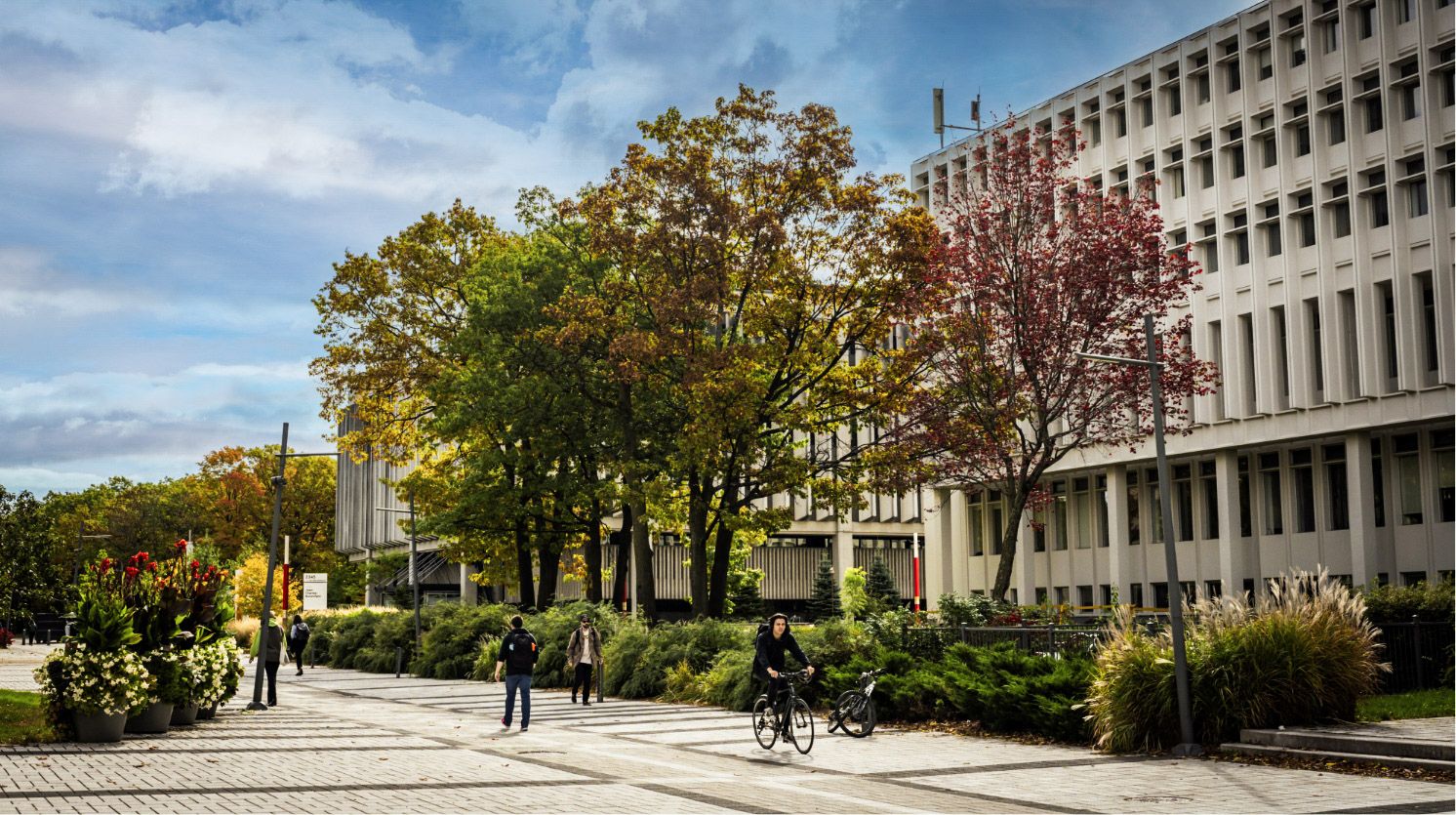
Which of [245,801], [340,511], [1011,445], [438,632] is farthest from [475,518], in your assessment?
[340,511]

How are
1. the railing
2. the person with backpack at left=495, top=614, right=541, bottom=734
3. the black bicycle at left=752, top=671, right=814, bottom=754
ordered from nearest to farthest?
the black bicycle at left=752, top=671, right=814, bottom=754 → the railing → the person with backpack at left=495, top=614, right=541, bottom=734

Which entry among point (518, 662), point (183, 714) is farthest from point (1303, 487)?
point (183, 714)

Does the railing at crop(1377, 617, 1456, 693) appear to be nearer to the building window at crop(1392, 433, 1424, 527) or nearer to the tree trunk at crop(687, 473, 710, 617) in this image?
the tree trunk at crop(687, 473, 710, 617)

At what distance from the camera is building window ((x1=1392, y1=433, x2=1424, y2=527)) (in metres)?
44.4

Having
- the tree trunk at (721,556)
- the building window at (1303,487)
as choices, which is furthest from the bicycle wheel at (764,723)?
the building window at (1303,487)

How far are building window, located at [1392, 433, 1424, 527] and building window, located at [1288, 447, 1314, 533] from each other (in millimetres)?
3282

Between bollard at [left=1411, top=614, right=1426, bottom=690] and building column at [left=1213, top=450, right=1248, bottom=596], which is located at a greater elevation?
building column at [left=1213, top=450, right=1248, bottom=596]

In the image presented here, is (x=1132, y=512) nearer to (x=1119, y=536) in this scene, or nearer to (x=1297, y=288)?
(x=1119, y=536)

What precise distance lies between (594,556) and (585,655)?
13.1 metres

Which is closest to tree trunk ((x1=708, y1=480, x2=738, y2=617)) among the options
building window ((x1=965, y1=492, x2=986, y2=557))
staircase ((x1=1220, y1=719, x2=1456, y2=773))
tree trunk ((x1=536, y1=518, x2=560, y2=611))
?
tree trunk ((x1=536, y1=518, x2=560, y2=611))

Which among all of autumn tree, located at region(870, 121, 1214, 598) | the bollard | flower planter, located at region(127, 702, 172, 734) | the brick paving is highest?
autumn tree, located at region(870, 121, 1214, 598)

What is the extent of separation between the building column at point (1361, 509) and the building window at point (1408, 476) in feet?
2.74

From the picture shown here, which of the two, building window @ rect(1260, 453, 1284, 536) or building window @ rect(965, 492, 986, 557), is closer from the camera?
building window @ rect(1260, 453, 1284, 536)

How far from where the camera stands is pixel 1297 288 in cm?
4706
